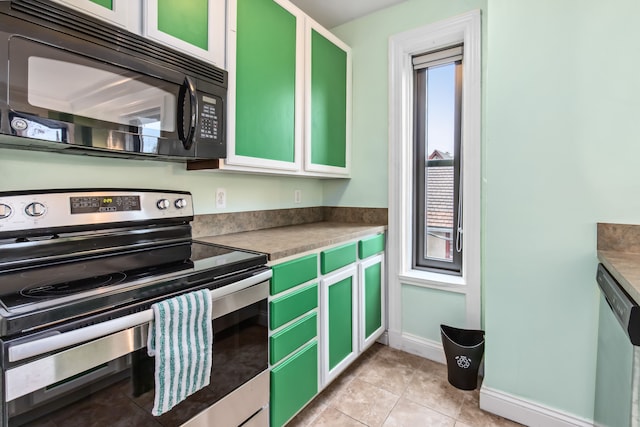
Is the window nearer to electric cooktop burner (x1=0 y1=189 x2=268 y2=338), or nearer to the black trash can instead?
the black trash can

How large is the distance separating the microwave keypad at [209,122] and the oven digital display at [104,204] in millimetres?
401

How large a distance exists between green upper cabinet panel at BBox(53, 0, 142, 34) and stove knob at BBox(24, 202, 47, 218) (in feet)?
2.13

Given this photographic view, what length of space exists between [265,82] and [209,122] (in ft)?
1.52

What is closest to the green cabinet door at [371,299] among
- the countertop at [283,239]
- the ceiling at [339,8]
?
the countertop at [283,239]

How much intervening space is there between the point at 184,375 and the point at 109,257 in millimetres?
574

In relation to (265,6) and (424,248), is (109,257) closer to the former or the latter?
(265,6)

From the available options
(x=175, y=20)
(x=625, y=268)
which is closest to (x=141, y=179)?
(x=175, y=20)

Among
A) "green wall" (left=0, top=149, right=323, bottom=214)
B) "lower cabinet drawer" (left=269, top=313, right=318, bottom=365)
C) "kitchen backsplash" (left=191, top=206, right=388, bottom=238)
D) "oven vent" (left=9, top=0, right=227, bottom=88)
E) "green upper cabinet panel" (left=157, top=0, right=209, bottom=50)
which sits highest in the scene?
"green upper cabinet panel" (left=157, top=0, right=209, bottom=50)

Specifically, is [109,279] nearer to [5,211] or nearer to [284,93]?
[5,211]

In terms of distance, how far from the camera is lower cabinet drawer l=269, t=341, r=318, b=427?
1357mm

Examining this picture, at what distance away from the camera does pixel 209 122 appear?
1386mm

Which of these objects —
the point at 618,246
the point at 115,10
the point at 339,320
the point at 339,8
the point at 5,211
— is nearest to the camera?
the point at 5,211

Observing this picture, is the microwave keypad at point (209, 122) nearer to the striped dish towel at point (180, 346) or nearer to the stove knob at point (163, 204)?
the stove knob at point (163, 204)

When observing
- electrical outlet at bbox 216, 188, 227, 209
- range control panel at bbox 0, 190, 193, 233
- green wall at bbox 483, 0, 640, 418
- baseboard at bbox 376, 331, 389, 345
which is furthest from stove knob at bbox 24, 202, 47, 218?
baseboard at bbox 376, 331, 389, 345
